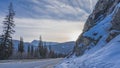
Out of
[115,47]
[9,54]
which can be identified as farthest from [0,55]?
[115,47]

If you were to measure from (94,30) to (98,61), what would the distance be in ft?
37.3

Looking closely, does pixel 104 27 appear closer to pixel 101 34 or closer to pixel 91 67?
pixel 101 34

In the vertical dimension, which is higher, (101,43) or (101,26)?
(101,26)

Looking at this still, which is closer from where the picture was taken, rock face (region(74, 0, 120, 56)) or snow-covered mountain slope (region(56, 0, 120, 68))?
snow-covered mountain slope (region(56, 0, 120, 68))

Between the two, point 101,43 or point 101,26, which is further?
point 101,26

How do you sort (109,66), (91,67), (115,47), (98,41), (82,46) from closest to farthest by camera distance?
(109,66)
(91,67)
(115,47)
(98,41)
(82,46)

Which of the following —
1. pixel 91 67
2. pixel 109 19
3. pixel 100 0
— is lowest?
pixel 91 67

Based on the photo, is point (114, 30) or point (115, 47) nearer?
point (115, 47)

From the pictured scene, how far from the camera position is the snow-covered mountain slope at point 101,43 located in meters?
16.0

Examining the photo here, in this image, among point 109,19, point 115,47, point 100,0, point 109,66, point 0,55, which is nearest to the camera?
point 109,66

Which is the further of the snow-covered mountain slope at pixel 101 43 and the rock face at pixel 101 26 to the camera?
the rock face at pixel 101 26

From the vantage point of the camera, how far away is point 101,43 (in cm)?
2370

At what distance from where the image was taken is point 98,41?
81.3ft

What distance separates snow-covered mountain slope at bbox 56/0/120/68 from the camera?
1596 cm
